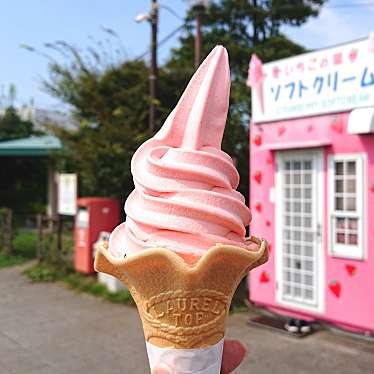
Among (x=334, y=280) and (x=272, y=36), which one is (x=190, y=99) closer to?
(x=334, y=280)

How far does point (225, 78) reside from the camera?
8.78 feet

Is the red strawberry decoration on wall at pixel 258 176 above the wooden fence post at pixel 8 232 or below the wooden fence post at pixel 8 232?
above

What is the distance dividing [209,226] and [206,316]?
1.50 ft

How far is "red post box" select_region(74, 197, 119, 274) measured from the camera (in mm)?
9188

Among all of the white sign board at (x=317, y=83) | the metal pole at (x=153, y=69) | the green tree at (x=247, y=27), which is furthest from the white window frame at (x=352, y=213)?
the green tree at (x=247, y=27)

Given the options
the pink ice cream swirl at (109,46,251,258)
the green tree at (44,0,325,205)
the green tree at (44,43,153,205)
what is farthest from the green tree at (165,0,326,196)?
the pink ice cream swirl at (109,46,251,258)

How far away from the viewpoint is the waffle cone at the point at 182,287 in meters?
2.06

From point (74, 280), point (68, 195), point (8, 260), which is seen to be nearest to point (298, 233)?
point (74, 280)

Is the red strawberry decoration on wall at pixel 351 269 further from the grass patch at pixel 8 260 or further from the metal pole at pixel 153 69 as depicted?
the grass patch at pixel 8 260

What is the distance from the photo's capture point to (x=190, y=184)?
99.6 inches

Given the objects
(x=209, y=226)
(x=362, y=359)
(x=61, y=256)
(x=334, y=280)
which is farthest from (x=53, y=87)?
(x=209, y=226)

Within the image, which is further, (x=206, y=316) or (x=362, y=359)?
(x=362, y=359)

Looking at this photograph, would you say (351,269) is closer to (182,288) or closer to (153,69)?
(182,288)

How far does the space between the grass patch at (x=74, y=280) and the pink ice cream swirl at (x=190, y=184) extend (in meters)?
5.66
